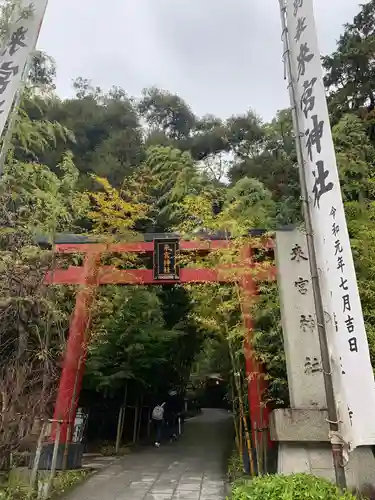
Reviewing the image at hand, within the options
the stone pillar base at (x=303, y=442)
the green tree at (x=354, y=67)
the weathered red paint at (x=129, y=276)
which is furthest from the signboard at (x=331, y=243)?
the green tree at (x=354, y=67)

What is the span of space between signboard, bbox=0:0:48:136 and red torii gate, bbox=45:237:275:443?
2546 millimetres

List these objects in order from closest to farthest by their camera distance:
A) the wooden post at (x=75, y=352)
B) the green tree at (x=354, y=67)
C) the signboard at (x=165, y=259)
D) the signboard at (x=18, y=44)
→ the signboard at (x=18, y=44) → the wooden post at (x=75, y=352) → the signboard at (x=165, y=259) → the green tree at (x=354, y=67)

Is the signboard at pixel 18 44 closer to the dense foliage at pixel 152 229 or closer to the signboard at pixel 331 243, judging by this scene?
the dense foliage at pixel 152 229

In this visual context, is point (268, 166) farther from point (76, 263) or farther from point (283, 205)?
point (76, 263)

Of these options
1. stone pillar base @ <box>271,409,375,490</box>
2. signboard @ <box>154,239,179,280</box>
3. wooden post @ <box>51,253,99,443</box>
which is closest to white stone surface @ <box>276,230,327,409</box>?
stone pillar base @ <box>271,409,375,490</box>

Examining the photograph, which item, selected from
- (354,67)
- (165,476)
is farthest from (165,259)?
(354,67)

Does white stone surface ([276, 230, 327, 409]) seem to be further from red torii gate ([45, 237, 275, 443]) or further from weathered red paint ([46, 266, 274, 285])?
weathered red paint ([46, 266, 274, 285])

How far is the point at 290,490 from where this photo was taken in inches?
115

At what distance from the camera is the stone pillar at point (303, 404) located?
4.73m

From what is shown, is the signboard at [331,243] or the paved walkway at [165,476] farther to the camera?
the paved walkway at [165,476]

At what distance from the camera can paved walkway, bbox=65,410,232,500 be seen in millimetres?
5570

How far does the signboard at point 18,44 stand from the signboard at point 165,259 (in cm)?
364

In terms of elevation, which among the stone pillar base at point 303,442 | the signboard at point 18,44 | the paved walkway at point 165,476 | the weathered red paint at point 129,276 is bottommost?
the paved walkway at point 165,476

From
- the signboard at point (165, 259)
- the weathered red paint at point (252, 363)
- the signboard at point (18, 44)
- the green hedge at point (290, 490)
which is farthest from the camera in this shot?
the signboard at point (165, 259)
